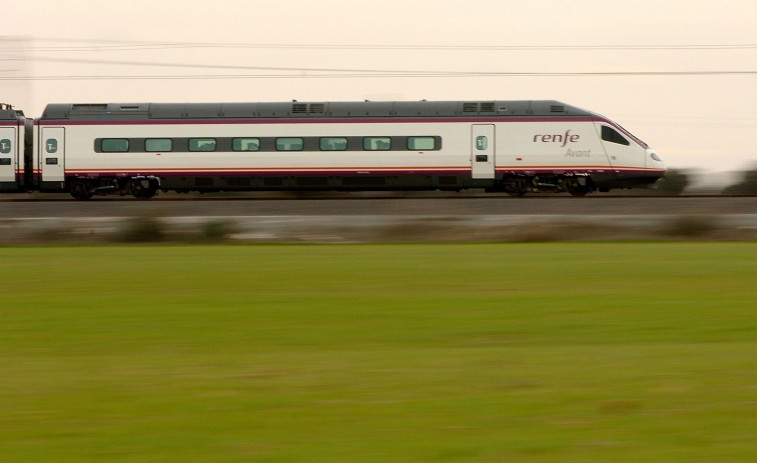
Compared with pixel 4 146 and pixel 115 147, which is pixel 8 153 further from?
pixel 115 147

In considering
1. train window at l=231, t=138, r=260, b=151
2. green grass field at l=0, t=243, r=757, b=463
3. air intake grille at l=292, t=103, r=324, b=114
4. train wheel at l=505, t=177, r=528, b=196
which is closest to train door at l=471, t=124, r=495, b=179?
train wheel at l=505, t=177, r=528, b=196

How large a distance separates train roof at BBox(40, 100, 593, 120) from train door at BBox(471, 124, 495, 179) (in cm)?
60

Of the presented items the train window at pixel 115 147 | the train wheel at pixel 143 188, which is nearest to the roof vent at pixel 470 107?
the train wheel at pixel 143 188

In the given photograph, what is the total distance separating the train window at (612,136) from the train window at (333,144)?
887 cm

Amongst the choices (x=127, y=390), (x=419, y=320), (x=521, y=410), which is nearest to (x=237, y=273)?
(x=419, y=320)

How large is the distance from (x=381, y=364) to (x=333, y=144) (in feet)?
91.8

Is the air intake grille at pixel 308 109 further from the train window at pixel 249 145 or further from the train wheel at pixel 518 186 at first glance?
the train wheel at pixel 518 186

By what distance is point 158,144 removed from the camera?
3606cm

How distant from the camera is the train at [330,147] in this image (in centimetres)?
3541

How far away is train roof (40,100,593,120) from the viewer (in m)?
35.7

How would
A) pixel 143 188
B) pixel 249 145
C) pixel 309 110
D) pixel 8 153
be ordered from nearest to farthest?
pixel 249 145 < pixel 309 110 < pixel 8 153 < pixel 143 188

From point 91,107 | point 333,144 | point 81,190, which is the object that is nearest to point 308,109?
point 333,144

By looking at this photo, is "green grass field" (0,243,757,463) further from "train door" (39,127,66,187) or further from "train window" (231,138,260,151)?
"train door" (39,127,66,187)

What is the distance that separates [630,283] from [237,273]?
5.75 m
